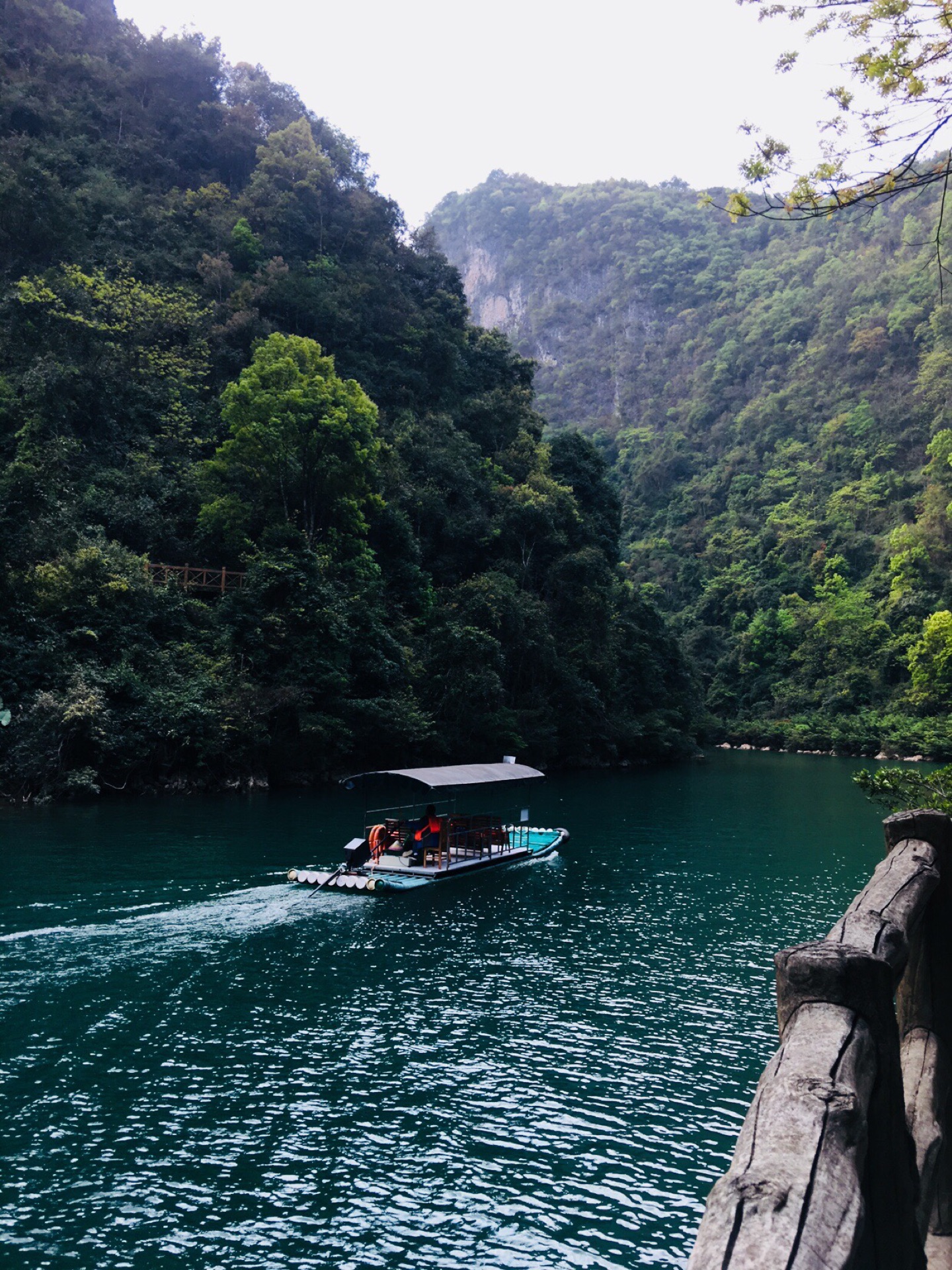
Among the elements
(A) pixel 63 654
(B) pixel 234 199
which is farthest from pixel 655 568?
(A) pixel 63 654

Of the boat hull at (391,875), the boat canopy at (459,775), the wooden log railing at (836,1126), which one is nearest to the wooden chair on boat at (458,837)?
the boat hull at (391,875)

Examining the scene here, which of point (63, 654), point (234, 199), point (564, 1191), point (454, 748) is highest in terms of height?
point (234, 199)

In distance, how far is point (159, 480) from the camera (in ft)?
111

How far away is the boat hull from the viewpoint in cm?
1728

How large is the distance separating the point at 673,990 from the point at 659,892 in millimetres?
6016

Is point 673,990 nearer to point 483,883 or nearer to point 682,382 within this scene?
point 483,883

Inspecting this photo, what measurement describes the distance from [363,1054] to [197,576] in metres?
25.3

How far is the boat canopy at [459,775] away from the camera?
61.4 ft

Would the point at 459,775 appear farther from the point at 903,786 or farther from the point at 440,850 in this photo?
the point at 903,786

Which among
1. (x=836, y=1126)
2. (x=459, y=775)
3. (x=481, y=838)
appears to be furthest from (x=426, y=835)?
(x=836, y=1126)

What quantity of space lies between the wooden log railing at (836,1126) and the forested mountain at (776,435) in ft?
125

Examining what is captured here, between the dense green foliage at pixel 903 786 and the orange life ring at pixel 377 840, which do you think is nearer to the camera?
the dense green foliage at pixel 903 786

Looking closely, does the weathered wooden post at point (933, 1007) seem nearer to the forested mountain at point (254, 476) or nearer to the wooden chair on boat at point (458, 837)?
the wooden chair on boat at point (458, 837)

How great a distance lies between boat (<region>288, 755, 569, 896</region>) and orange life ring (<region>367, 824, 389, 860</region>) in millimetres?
A: 14
